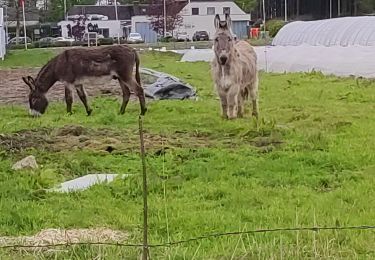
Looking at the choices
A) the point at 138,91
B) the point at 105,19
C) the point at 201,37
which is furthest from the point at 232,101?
the point at 105,19

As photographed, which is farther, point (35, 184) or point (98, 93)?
point (98, 93)

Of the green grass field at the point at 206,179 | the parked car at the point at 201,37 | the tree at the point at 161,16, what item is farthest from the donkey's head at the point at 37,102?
the tree at the point at 161,16

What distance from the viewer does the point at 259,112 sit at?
1554cm

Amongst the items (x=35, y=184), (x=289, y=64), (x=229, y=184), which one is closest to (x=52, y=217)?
(x=35, y=184)

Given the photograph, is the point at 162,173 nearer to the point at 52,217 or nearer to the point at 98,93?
the point at 52,217

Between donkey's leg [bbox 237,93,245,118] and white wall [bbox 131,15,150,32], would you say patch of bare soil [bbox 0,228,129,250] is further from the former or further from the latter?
white wall [bbox 131,15,150,32]

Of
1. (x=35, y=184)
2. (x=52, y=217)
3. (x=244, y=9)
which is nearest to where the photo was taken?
(x=52, y=217)

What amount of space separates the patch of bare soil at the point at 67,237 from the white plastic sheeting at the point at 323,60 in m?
18.0

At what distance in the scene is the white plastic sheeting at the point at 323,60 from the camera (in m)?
24.6

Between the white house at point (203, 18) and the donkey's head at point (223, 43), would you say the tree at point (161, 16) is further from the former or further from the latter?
the donkey's head at point (223, 43)

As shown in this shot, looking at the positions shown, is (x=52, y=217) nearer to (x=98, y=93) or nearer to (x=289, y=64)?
(x=98, y=93)

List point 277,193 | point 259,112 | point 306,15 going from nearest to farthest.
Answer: point 277,193 < point 259,112 < point 306,15

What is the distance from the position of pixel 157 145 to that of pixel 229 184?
282 centimetres

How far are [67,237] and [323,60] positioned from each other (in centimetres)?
2177
